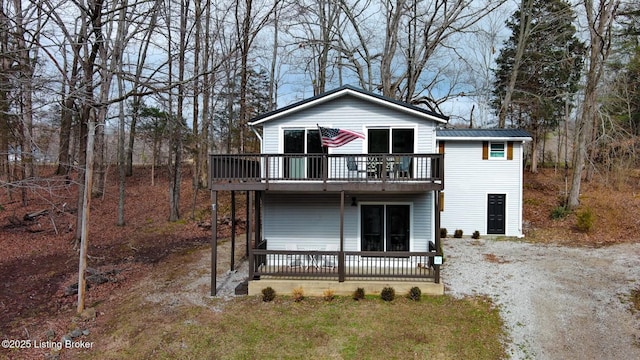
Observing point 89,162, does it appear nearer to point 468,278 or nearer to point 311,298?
point 311,298

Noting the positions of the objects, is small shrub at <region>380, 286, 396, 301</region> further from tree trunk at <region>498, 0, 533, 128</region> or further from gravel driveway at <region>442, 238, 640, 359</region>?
tree trunk at <region>498, 0, 533, 128</region>

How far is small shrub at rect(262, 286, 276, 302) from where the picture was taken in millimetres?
9609

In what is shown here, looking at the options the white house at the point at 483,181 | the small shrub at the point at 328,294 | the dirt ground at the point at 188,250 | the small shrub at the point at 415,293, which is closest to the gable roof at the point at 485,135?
the white house at the point at 483,181

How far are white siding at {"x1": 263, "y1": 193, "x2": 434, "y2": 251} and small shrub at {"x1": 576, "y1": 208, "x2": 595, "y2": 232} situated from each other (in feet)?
28.2

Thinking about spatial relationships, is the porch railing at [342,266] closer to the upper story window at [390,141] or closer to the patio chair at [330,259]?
the patio chair at [330,259]

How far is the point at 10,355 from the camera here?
727 centimetres

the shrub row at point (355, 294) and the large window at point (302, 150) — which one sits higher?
the large window at point (302, 150)

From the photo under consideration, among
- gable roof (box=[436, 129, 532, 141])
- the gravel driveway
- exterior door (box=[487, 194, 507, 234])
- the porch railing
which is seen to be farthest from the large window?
exterior door (box=[487, 194, 507, 234])

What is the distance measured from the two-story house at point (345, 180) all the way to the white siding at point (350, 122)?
33 millimetres

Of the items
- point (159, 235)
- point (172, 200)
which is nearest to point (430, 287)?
point (159, 235)

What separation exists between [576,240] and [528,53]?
14927 mm

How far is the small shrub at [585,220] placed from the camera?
49.4ft

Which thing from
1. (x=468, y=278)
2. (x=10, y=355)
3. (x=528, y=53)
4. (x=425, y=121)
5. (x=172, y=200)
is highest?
(x=528, y=53)

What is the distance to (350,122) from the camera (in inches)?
462
